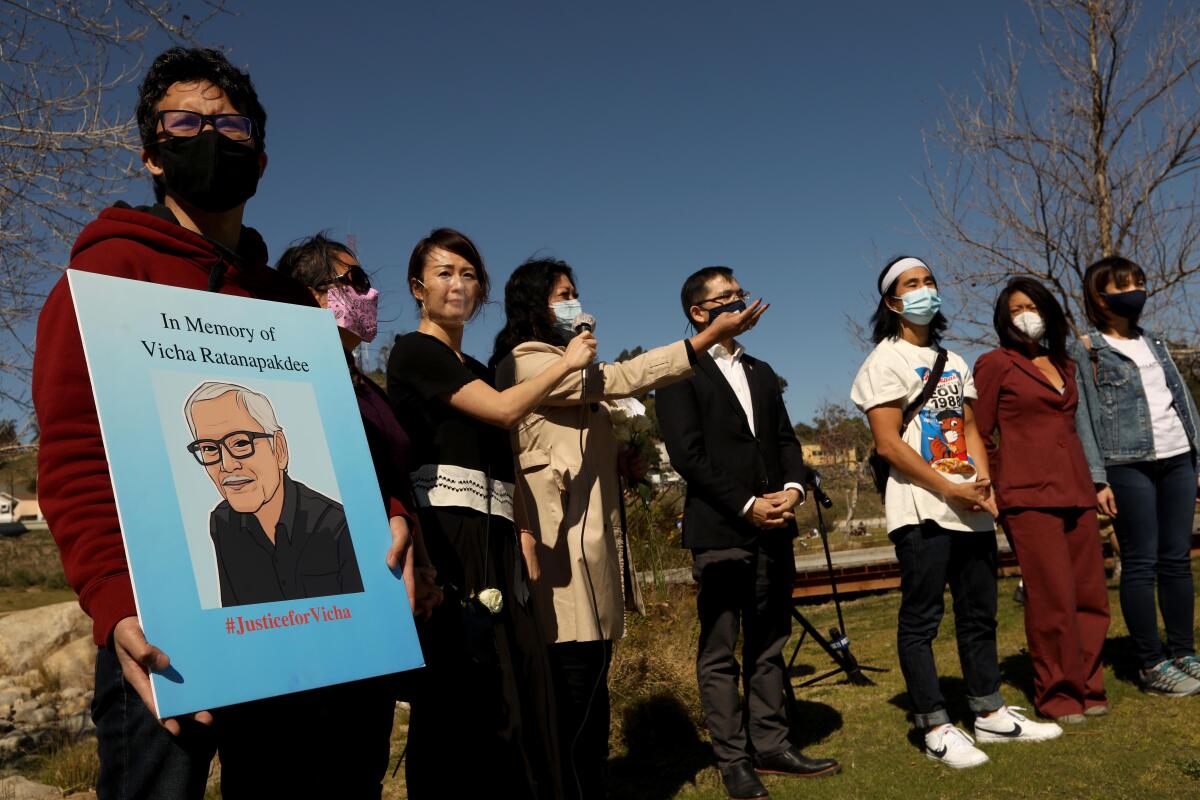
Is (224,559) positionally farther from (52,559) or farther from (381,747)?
(52,559)

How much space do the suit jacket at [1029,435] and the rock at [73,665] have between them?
25.8 feet

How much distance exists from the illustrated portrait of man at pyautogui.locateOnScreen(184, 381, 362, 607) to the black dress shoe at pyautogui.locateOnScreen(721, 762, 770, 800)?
9.66 feet

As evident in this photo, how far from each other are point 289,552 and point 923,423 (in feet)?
12.4

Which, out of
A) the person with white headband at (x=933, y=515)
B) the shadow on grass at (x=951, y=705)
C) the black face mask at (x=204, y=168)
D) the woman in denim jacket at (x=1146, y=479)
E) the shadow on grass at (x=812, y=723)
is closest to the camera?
the black face mask at (x=204, y=168)

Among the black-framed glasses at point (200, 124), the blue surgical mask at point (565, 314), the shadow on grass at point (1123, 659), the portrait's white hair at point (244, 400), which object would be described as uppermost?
the black-framed glasses at point (200, 124)

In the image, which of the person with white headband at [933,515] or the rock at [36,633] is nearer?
the person with white headband at [933,515]

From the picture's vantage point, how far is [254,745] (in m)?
1.81

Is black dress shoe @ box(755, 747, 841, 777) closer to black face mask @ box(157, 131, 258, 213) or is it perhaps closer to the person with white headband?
the person with white headband

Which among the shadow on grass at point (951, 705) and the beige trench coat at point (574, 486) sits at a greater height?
the beige trench coat at point (574, 486)

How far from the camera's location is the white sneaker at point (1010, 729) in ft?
14.5

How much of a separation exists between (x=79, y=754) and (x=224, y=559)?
16.9ft

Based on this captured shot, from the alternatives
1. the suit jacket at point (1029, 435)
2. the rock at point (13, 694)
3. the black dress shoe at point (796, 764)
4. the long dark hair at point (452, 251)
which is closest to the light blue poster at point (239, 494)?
the long dark hair at point (452, 251)

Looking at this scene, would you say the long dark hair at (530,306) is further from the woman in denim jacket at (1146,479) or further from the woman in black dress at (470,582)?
the woman in denim jacket at (1146,479)

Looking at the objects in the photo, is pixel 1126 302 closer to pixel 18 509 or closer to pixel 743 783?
pixel 743 783
